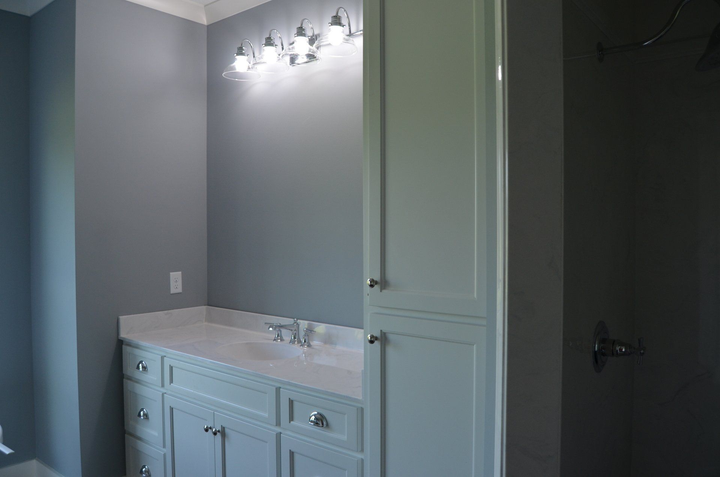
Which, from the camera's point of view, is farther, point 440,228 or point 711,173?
point 711,173

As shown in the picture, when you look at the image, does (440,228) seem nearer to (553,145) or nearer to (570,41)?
(553,145)

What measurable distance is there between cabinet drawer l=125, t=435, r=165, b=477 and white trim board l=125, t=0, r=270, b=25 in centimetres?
217

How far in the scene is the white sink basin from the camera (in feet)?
7.88

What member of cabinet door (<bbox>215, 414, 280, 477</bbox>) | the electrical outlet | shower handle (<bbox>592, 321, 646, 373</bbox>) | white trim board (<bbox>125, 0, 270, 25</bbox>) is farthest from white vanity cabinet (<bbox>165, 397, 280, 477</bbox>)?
white trim board (<bbox>125, 0, 270, 25</bbox>)

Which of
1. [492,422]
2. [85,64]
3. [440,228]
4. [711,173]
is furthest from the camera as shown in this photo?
[85,64]

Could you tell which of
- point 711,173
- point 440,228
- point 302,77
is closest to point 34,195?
point 302,77

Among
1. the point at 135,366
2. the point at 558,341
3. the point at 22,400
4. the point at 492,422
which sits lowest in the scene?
the point at 22,400

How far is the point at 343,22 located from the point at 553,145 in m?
1.42

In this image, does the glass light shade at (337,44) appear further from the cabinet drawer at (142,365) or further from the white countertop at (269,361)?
the cabinet drawer at (142,365)

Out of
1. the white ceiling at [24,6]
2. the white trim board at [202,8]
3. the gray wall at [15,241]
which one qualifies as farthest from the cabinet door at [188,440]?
the white ceiling at [24,6]

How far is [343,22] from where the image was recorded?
7.55ft

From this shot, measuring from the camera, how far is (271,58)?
255 centimetres

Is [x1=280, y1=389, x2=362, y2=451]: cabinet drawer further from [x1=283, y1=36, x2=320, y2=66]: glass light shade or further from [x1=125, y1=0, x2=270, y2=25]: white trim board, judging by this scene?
[x1=125, y1=0, x2=270, y2=25]: white trim board

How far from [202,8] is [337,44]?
3.65ft
